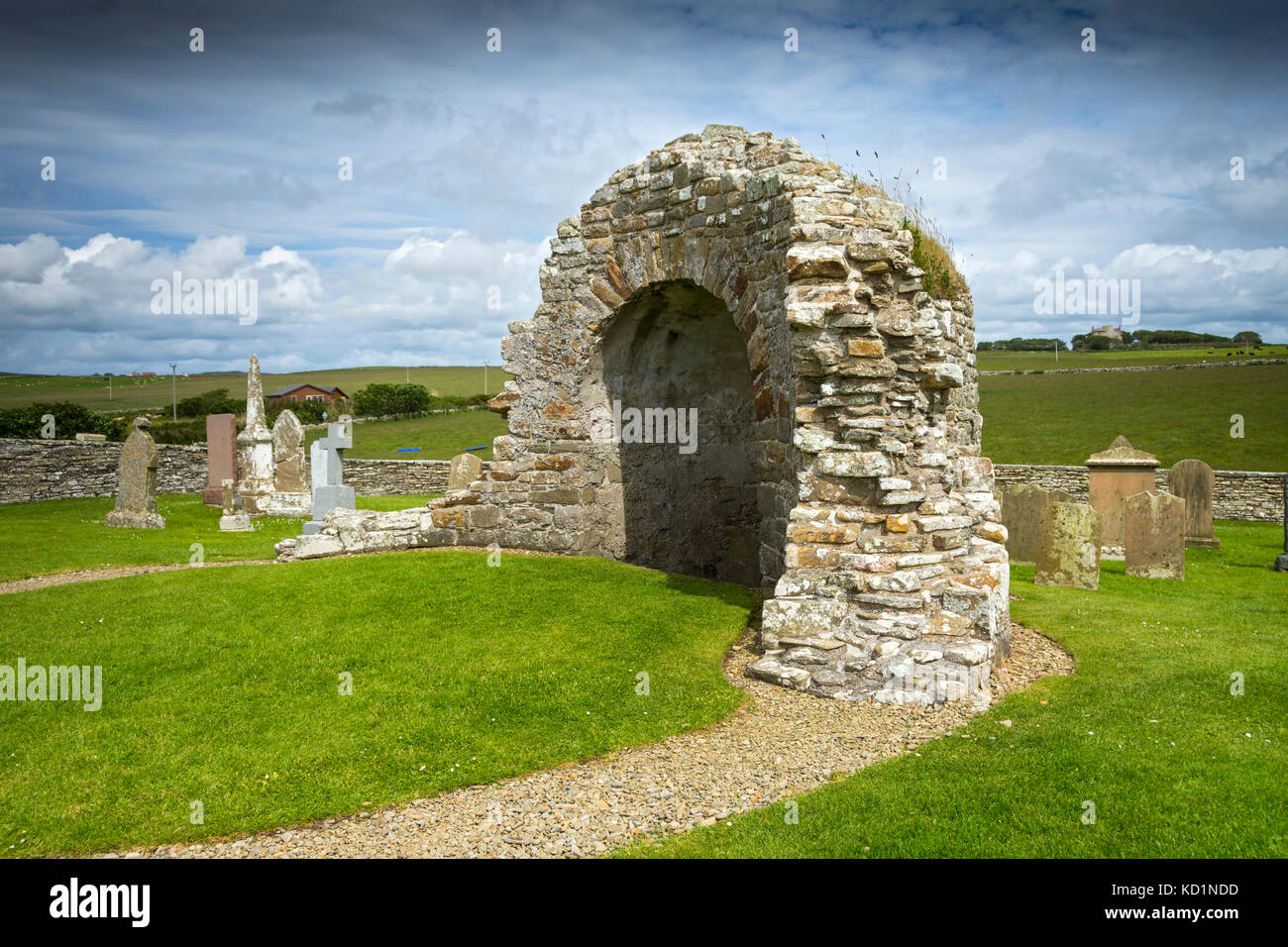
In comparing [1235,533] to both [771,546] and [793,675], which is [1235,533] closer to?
[771,546]

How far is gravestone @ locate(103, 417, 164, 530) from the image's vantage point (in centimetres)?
1742

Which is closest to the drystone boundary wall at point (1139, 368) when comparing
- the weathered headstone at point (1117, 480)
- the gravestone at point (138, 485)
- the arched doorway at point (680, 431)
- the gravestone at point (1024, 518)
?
the weathered headstone at point (1117, 480)

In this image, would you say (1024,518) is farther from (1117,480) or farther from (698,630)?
(698,630)

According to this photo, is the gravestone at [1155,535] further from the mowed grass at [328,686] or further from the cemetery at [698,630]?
the mowed grass at [328,686]

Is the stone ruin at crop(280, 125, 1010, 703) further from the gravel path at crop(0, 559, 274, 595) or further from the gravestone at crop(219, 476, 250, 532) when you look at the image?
the gravestone at crop(219, 476, 250, 532)

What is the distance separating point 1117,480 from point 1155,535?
3.10m

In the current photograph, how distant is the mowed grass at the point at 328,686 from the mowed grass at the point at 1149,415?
27.2 m

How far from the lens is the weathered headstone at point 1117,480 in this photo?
48.9 feet

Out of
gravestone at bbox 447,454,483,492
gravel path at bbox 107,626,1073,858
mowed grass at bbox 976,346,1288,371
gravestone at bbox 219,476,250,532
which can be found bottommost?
gravel path at bbox 107,626,1073,858

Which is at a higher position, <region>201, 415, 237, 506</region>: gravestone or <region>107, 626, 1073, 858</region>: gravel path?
<region>201, 415, 237, 506</region>: gravestone

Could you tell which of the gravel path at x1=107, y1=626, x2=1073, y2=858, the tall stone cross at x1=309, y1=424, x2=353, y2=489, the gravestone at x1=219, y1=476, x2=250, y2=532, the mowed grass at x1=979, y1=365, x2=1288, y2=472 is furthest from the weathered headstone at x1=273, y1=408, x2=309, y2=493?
the mowed grass at x1=979, y1=365, x2=1288, y2=472

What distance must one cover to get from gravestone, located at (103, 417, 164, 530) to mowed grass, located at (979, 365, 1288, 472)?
27813 mm

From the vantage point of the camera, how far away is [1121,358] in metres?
62.0
